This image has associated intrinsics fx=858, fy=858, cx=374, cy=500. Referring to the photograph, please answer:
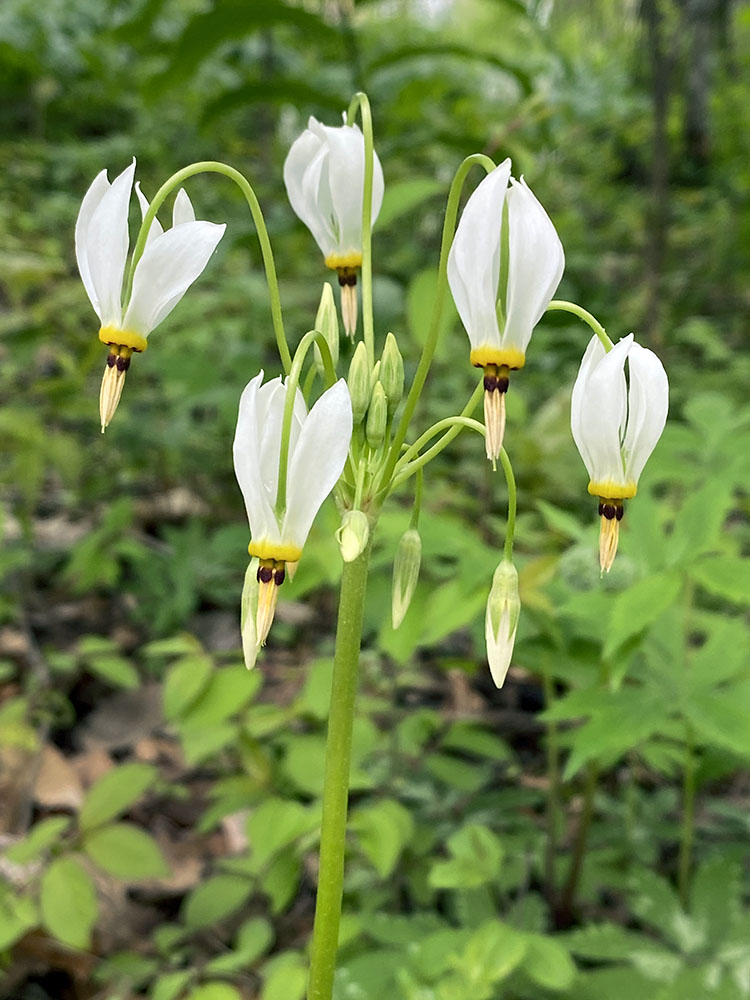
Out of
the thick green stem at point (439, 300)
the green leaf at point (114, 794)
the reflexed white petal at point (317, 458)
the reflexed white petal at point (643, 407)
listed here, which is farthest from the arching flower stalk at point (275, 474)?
the green leaf at point (114, 794)

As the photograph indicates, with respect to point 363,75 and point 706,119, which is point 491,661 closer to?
point 363,75

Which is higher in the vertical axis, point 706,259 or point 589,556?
point 706,259

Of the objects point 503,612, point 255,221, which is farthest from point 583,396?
point 255,221

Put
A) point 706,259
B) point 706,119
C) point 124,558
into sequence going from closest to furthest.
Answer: point 124,558 → point 706,259 → point 706,119

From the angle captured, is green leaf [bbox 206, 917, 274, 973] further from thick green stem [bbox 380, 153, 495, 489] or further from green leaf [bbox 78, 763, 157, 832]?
thick green stem [bbox 380, 153, 495, 489]

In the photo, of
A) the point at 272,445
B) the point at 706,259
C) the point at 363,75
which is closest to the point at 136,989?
the point at 272,445

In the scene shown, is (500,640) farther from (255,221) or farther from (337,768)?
(255,221)
